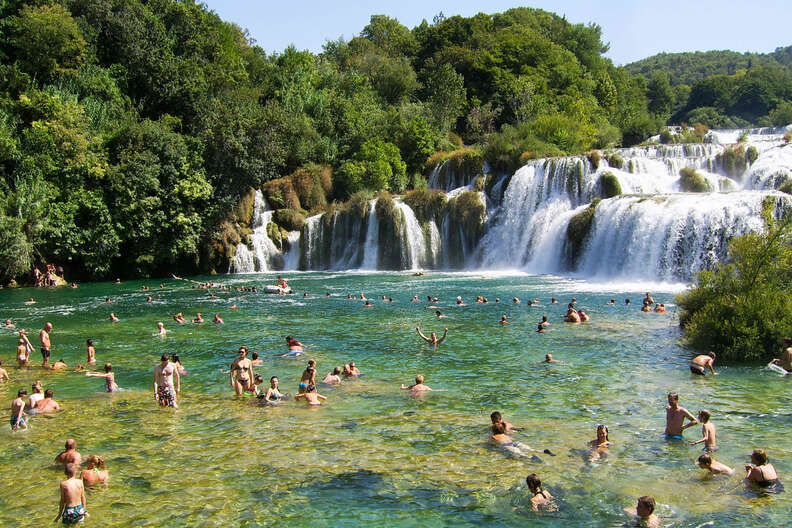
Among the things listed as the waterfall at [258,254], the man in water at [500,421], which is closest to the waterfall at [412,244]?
the waterfall at [258,254]

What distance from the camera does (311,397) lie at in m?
16.0

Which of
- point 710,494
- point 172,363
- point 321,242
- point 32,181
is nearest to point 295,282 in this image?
point 321,242

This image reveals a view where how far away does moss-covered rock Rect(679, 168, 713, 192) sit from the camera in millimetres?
41688

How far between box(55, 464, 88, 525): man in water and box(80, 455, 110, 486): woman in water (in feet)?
3.74

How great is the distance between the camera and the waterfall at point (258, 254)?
50.6m

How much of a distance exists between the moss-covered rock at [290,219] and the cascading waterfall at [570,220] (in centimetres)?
60

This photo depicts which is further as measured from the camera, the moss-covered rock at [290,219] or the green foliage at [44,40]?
the moss-covered rock at [290,219]

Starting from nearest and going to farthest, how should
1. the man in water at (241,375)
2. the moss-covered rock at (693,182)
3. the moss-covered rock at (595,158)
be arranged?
1. the man in water at (241,375)
2. the moss-covered rock at (693,182)
3. the moss-covered rock at (595,158)

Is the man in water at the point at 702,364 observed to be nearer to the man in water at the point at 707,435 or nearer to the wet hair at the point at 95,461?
the man in water at the point at 707,435

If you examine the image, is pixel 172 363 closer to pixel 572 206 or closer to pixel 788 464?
pixel 788 464

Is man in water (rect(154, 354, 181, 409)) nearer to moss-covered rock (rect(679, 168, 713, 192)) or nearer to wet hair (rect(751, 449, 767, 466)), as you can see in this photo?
wet hair (rect(751, 449, 767, 466))

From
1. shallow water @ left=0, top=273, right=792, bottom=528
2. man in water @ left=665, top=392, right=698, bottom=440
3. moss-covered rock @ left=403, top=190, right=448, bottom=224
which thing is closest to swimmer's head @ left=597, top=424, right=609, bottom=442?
shallow water @ left=0, top=273, right=792, bottom=528

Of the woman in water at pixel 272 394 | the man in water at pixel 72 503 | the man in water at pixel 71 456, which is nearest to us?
the man in water at pixel 72 503

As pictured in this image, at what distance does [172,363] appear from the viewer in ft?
52.6
